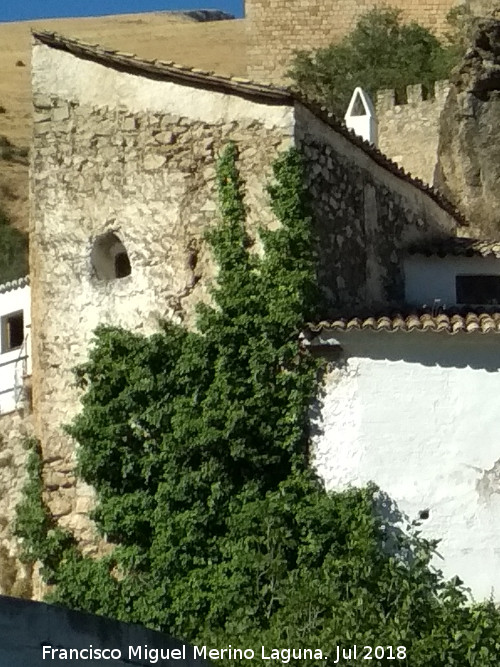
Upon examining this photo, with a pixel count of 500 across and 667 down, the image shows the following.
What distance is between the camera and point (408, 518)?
16094 mm

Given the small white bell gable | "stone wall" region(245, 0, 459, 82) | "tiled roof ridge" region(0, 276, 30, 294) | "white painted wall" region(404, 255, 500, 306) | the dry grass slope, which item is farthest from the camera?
the dry grass slope

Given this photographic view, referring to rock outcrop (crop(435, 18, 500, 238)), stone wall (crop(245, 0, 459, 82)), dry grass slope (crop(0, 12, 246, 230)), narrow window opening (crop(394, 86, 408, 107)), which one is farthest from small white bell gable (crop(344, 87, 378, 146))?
dry grass slope (crop(0, 12, 246, 230))

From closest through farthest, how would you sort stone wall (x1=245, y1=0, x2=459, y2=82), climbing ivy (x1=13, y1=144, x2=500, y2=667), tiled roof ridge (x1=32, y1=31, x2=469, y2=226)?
1. climbing ivy (x1=13, y1=144, x2=500, y2=667)
2. tiled roof ridge (x1=32, y1=31, x2=469, y2=226)
3. stone wall (x1=245, y1=0, x2=459, y2=82)

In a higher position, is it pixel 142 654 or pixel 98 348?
pixel 98 348

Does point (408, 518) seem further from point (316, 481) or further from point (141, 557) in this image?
point (141, 557)

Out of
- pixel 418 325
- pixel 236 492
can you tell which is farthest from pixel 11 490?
pixel 418 325

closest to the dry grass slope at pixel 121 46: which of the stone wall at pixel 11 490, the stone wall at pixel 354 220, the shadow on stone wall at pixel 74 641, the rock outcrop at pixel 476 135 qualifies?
the rock outcrop at pixel 476 135

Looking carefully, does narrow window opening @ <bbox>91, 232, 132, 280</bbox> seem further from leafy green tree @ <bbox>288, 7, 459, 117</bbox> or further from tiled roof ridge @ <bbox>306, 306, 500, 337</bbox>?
leafy green tree @ <bbox>288, 7, 459, 117</bbox>

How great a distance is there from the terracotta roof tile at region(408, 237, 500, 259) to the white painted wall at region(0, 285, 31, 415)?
5.11 meters

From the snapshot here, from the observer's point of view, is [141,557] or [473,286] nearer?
[141,557]

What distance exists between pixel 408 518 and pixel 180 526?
7.50ft

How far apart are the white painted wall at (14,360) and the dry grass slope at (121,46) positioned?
27.3 meters

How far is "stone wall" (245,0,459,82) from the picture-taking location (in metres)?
40.1

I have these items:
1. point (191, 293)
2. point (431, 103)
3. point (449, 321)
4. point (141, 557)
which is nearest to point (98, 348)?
point (191, 293)
